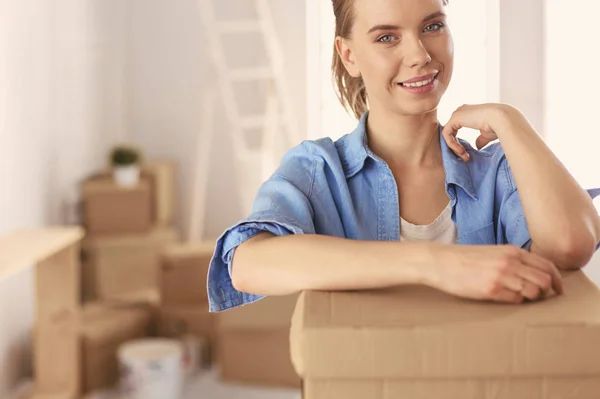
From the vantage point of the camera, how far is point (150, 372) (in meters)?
2.78

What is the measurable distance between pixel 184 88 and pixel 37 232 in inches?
51.6

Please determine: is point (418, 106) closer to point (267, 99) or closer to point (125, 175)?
point (125, 175)

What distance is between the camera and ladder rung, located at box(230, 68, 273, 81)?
3.55 m

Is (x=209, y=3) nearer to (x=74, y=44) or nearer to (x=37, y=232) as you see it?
(x=74, y=44)

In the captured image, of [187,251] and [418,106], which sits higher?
[418,106]

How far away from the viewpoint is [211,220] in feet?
12.5

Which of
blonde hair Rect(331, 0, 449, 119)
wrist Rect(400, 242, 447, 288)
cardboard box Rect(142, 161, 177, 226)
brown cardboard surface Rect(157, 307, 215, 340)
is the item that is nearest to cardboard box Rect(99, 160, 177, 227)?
cardboard box Rect(142, 161, 177, 226)

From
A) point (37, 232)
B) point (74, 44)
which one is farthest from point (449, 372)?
point (74, 44)

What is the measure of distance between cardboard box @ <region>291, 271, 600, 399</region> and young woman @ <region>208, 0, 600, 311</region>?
0.20 m

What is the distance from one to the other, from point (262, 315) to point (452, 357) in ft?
7.57

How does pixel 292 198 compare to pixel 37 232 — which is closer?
pixel 292 198

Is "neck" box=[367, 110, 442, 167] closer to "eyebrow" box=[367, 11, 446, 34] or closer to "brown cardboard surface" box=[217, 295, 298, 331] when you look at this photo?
"eyebrow" box=[367, 11, 446, 34]

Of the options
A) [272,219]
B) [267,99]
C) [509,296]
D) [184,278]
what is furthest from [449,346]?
[267,99]

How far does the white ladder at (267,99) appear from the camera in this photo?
349 cm
